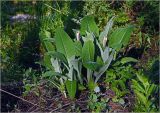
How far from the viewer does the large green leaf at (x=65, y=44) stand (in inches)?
147

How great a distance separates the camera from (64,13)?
5.01 meters

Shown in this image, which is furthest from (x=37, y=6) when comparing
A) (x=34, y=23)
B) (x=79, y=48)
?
(x=79, y=48)

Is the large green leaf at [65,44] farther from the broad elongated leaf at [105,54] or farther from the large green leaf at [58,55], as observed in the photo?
the broad elongated leaf at [105,54]

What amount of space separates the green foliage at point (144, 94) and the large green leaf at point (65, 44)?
0.63 m

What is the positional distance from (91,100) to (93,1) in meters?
1.51

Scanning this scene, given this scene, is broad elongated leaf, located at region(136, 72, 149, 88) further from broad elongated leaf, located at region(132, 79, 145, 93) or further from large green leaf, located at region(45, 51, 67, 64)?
large green leaf, located at region(45, 51, 67, 64)

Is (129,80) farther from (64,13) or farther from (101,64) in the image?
(64,13)

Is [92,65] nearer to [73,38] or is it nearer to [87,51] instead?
[87,51]

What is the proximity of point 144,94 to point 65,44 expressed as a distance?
85 cm

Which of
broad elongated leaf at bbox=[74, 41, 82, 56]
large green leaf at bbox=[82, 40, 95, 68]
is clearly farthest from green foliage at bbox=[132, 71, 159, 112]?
broad elongated leaf at bbox=[74, 41, 82, 56]

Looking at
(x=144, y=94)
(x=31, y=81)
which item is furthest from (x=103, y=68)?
(x=31, y=81)

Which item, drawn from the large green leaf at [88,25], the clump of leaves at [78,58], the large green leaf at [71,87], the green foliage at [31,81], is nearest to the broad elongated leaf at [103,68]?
the clump of leaves at [78,58]

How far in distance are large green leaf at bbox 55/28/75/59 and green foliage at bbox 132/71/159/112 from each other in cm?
63

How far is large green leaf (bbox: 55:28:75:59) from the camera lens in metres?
3.73
